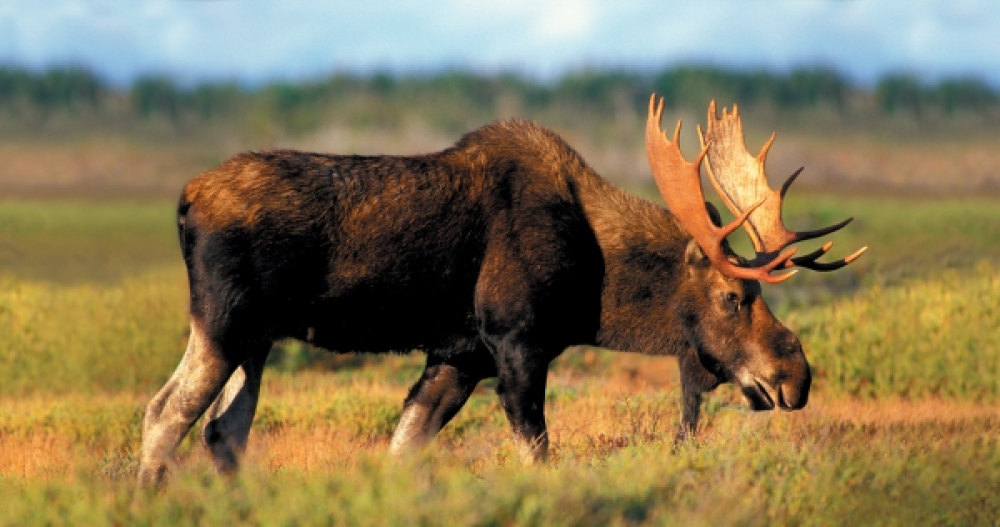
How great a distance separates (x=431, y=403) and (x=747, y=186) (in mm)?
2678

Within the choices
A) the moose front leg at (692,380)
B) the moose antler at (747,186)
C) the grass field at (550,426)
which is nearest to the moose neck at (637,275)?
the moose front leg at (692,380)

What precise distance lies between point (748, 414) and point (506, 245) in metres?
3.22

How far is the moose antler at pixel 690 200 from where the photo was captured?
9.24 m

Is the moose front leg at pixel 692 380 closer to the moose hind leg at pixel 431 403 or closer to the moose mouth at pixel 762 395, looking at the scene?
the moose mouth at pixel 762 395

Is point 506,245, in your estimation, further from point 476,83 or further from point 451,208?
point 476,83

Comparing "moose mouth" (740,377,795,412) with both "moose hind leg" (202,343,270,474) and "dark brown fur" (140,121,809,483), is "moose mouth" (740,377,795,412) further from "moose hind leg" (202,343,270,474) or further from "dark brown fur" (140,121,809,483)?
"moose hind leg" (202,343,270,474)

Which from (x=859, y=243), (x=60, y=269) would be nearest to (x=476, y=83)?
(x=859, y=243)

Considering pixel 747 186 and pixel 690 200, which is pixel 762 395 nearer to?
pixel 690 200

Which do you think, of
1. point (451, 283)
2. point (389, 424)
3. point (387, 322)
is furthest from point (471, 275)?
point (389, 424)

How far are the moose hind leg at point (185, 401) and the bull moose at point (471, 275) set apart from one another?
1 cm

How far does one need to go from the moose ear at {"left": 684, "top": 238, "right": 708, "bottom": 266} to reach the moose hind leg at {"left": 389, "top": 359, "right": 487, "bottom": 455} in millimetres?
1619

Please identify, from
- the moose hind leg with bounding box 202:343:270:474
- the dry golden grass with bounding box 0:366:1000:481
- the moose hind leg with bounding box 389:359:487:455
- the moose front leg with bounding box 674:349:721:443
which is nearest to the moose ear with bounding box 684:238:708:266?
the moose front leg with bounding box 674:349:721:443

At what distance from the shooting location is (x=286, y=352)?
17.0 meters

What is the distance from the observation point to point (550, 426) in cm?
1149
